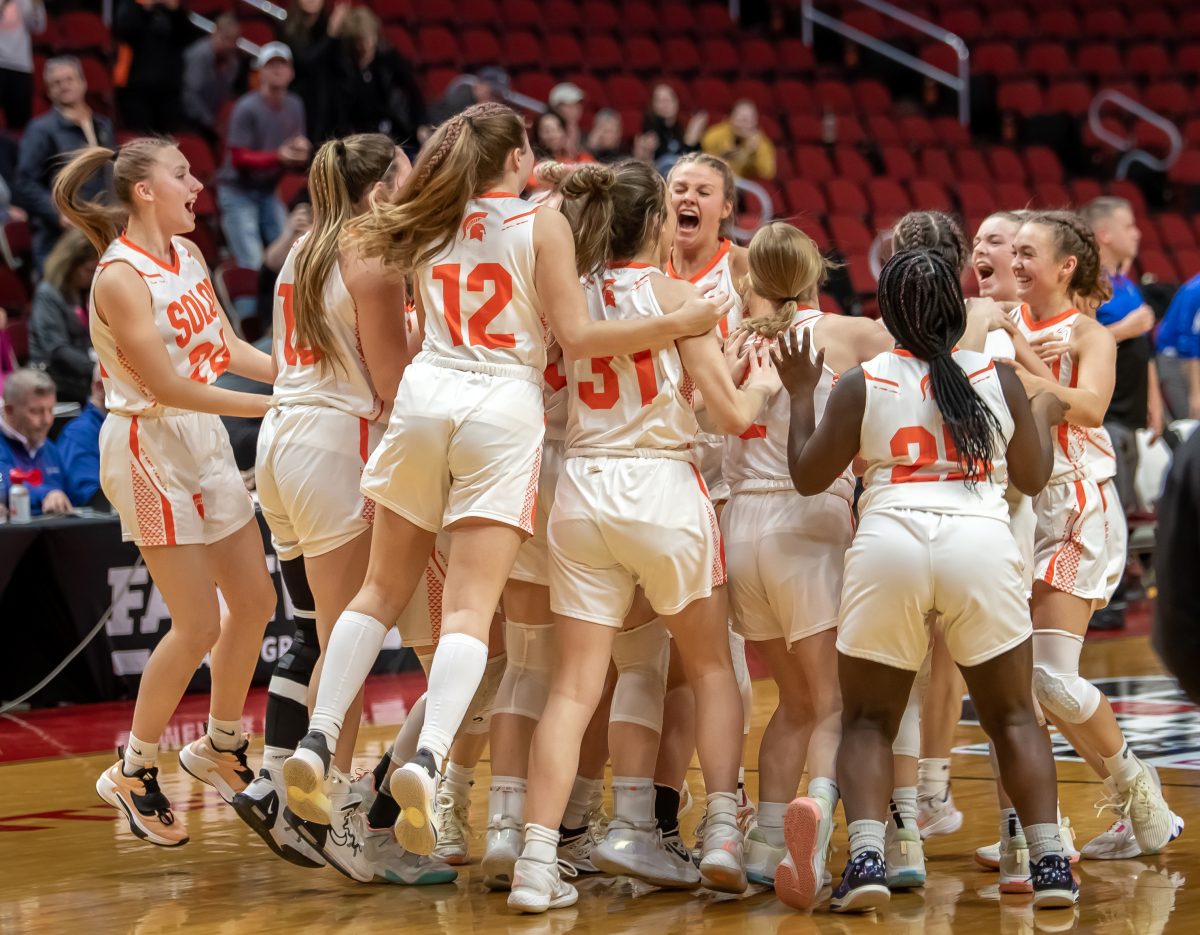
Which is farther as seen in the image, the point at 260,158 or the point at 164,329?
the point at 260,158

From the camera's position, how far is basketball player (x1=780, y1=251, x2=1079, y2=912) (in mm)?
4227

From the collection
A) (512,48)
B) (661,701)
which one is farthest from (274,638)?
(512,48)

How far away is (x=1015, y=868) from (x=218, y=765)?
257 centimetres

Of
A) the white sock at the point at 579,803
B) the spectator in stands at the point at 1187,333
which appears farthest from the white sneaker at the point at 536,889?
the spectator in stands at the point at 1187,333

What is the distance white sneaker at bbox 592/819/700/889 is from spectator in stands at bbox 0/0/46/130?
28.5ft

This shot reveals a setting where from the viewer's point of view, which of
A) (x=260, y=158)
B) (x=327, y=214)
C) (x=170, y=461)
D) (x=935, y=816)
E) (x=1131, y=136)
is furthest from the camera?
(x=1131, y=136)

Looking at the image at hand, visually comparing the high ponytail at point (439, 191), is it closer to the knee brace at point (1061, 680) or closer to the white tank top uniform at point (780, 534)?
the white tank top uniform at point (780, 534)

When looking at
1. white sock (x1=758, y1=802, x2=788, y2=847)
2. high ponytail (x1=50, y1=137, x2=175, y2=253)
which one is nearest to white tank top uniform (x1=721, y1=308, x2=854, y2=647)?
white sock (x1=758, y1=802, x2=788, y2=847)

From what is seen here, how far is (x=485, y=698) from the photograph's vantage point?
505 cm

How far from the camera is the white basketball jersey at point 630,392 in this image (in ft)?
15.0

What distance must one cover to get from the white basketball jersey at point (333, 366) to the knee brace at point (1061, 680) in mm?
2024

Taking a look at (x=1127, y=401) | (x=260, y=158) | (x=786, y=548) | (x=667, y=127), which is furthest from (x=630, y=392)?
(x=667, y=127)

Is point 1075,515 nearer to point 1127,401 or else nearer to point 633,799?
point 633,799

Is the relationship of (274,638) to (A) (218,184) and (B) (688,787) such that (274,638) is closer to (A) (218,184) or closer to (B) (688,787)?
(B) (688,787)
